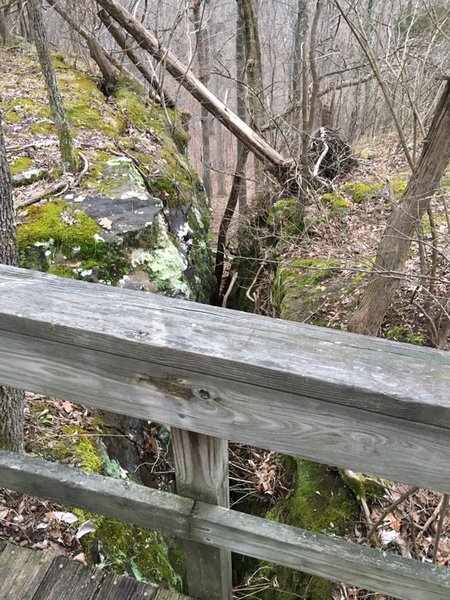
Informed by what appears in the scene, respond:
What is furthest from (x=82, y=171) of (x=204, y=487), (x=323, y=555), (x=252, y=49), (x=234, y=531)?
(x=323, y=555)

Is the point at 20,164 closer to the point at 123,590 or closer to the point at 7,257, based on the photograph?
the point at 7,257

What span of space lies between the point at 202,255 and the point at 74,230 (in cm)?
316

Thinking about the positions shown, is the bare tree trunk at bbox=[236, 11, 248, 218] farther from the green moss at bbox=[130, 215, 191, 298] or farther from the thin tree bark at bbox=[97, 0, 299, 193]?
the green moss at bbox=[130, 215, 191, 298]

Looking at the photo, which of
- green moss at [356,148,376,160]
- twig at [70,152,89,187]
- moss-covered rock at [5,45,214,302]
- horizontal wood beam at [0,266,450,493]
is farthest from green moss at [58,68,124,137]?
horizontal wood beam at [0,266,450,493]

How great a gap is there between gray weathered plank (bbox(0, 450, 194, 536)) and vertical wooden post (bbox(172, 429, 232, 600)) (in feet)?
0.22

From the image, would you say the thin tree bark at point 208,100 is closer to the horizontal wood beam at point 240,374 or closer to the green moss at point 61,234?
the green moss at point 61,234

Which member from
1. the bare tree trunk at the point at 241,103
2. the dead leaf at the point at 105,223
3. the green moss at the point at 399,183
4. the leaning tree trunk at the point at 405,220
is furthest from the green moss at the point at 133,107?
the leaning tree trunk at the point at 405,220

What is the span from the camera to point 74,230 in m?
5.36

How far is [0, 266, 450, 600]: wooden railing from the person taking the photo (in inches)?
42.2

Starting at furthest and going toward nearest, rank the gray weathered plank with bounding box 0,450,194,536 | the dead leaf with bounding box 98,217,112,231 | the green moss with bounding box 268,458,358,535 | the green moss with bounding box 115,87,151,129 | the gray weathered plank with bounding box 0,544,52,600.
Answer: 1. the green moss with bounding box 115,87,151,129
2. the dead leaf with bounding box 98,217,112,231
3. the green moss with bounding box 268,458,358,535
4. the gray weathered plank with bounding box 0,544,52,600
5. the gray weathered plank with bounding box 0,450,194,536

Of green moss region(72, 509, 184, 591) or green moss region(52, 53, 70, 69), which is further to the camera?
green moss region(52, 53, 70, 69)

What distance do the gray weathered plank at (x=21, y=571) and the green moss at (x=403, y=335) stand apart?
12.9 ft

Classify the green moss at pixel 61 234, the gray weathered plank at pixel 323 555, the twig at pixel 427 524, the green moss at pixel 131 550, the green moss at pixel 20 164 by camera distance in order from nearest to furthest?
the gray weathered plank at pixel 323 555
the green moss at pixel 131 550
the twig at pixel 427 524
the green moss at pixel 61 234
the green moss at pixel 20 164

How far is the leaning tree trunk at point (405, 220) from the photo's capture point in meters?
3.72
